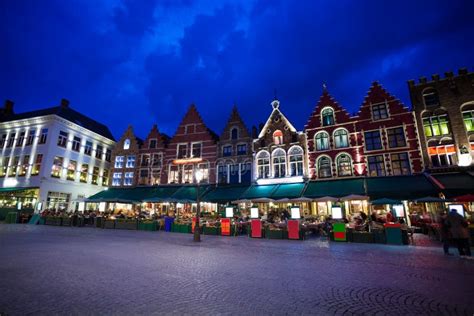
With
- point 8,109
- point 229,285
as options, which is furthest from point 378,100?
point 8,109

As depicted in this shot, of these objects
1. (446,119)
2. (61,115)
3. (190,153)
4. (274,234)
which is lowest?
(274,234)

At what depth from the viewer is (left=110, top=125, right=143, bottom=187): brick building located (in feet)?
117

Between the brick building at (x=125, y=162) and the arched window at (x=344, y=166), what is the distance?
1090 inches

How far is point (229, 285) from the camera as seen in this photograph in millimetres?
5363

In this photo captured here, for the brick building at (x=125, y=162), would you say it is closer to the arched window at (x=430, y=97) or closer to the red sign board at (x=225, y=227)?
the red sign board at (x=225, y=227)

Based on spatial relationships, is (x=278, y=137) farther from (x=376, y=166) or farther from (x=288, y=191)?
(x=376, y=166)

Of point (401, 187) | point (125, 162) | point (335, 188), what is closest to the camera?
point (401, 187)

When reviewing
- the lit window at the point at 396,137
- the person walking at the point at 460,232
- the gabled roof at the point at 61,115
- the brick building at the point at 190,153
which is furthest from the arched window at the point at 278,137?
the gabled roof at the point at 61,115

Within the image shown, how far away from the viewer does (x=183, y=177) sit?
31938 millimetres

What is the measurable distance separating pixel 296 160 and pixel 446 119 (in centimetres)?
1379

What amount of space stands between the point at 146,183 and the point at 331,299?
3301 cm

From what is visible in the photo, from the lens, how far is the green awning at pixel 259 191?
77.7ft

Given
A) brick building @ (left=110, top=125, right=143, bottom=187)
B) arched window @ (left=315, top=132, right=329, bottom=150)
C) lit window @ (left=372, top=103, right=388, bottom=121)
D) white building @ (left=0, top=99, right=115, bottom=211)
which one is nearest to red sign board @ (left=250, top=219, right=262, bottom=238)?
arched window @ (left=315, top=132, right=329, bottom=150)

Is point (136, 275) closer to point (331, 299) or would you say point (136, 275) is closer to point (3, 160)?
point (331, 299)
